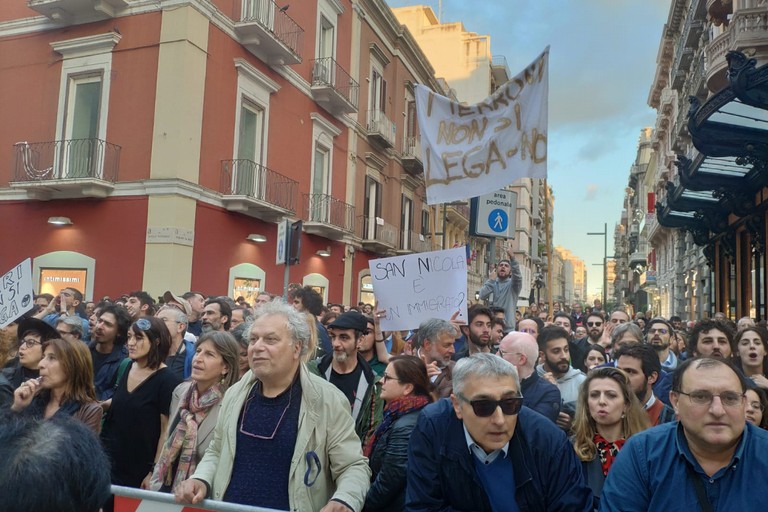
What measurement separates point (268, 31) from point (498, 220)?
9.26m

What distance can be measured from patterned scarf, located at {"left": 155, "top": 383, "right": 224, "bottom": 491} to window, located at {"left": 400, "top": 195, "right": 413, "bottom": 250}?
25.0 meters

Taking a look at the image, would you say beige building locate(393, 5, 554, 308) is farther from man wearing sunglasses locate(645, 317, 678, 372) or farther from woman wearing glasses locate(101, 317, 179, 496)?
Answer: woman wearing glasses locate(101, 317, 179, 496)

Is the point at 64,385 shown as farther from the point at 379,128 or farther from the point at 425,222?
the point at 425,222

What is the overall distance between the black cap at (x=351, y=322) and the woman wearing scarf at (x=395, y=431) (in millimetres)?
1065

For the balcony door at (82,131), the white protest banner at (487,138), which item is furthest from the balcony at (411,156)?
the white protest banner at (487,138)

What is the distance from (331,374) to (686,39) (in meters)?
26.8

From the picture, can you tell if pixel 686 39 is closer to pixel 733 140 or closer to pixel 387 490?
pixel 733 140

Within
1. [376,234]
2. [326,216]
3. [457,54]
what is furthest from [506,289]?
[457,54]

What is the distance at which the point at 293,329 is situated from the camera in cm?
344

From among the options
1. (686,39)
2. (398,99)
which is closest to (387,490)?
(398,99)

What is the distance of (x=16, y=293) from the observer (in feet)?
18.7

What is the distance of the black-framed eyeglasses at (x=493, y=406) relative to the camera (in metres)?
2.77

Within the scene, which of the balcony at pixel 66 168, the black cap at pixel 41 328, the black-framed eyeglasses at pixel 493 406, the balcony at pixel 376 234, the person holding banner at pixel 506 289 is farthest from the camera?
the balcony at pixel 376 234

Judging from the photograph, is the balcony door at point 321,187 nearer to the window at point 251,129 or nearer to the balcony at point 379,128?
the window at point 251,129
